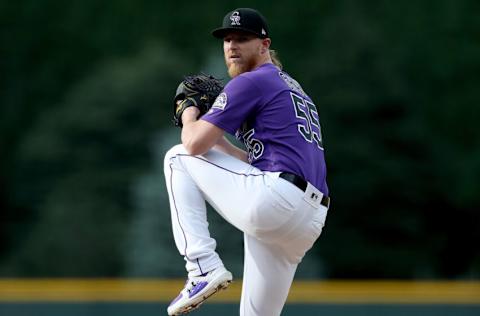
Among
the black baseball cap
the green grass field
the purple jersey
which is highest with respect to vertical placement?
the black baseball cap

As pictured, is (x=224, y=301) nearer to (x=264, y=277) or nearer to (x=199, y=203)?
(x=264, y=277)

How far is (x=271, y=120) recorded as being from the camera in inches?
220

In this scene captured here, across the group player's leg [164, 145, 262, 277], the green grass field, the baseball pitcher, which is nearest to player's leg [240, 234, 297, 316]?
the baseball pitcher

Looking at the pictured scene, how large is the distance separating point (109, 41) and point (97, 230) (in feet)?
43.6

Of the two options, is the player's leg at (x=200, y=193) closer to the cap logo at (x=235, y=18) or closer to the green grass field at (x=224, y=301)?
the cap logo at (x=235, y=18)

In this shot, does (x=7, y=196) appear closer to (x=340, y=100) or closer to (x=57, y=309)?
(x=340, y=100)

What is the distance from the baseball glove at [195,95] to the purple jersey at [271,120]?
157 mm

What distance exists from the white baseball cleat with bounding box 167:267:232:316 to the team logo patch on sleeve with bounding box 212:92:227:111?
0.76 m

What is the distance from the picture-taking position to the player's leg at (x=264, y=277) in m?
5.76

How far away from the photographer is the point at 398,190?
80.4 ft

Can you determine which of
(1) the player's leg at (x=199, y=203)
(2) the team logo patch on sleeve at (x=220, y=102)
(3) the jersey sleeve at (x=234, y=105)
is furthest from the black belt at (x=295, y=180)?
(2) the team logo patch on sleeve at (x=220, y=102)

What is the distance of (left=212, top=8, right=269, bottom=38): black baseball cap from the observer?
18.3 feet

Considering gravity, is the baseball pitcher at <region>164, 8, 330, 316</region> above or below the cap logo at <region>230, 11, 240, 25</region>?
below

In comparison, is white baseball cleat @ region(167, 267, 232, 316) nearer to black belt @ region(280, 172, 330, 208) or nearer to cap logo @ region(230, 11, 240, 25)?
black belt @ region(280, 172, 330, 208)
